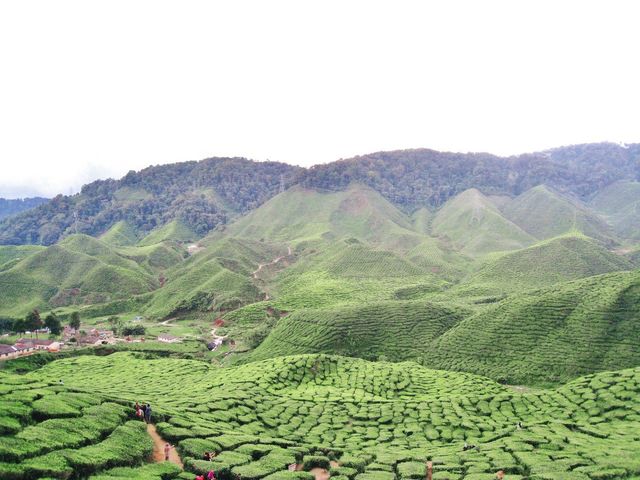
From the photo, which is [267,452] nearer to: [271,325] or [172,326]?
[271,325]

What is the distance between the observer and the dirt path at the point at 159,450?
79.9 ft

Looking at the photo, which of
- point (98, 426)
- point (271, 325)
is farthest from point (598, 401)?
point (271, 325)

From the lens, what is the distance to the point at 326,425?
117 ft

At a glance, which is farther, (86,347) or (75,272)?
(75,272)

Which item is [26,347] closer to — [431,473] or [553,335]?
[431,473]

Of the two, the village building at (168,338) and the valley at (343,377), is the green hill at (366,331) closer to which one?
the valley at (343,377)

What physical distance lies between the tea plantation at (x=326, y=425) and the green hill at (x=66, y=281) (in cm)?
8797

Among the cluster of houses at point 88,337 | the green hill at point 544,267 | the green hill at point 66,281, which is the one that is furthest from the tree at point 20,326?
the green hill at point 544,267

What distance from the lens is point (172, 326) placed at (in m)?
104

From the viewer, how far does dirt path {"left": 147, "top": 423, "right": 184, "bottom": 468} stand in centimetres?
2435

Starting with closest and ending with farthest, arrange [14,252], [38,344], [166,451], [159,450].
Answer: [166,451] → [159,450] → [38,344] → [14,252]

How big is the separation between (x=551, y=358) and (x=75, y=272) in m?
141

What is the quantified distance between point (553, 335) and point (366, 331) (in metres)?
27.3

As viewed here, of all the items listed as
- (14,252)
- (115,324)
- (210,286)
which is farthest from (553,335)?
(14,252)
